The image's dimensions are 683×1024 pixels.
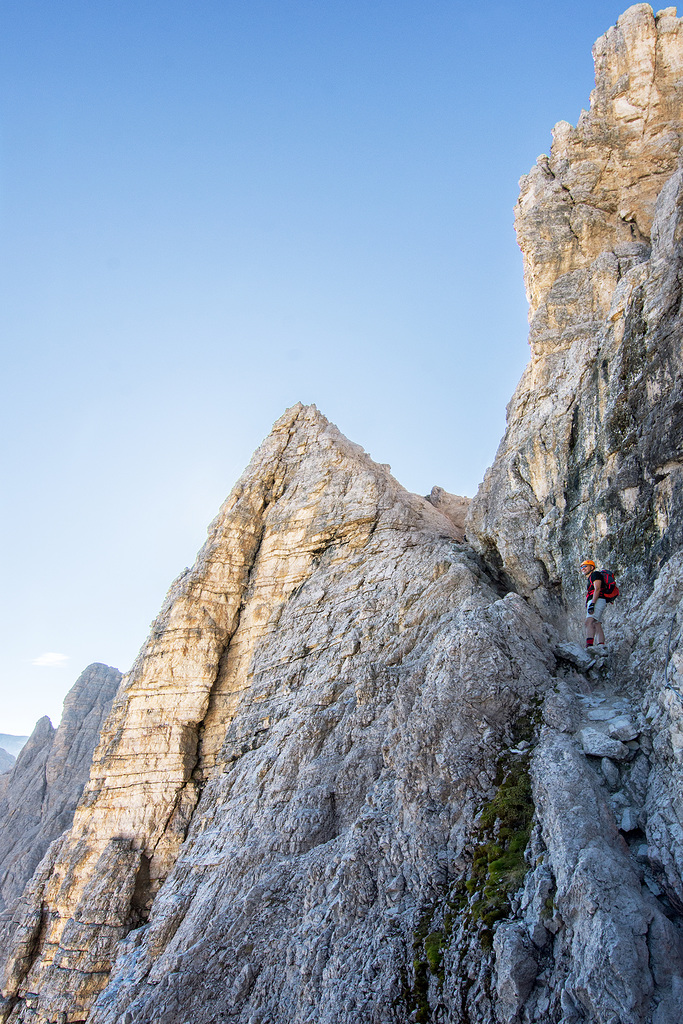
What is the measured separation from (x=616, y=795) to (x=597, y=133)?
27.1 metres

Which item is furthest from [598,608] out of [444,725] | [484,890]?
[484,890]

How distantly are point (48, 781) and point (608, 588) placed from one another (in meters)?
64.6

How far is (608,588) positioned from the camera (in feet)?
51.1

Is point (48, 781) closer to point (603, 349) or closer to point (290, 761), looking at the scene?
point (290, 761)

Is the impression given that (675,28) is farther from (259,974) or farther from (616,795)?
(259,974)

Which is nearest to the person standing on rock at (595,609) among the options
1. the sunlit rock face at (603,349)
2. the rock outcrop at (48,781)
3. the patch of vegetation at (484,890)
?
the sunlit rock face at (603,349)

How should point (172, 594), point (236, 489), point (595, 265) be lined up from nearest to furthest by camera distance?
1. point (595, 265)
2. point (172, 594)
3. point (236, 489)


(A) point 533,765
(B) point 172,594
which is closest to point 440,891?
(A) point 533,765

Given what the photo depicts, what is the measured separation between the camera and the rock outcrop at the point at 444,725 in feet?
33.6

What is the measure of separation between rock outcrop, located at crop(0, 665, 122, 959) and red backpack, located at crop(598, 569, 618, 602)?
179ft

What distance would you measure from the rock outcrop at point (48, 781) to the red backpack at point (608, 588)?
2143 inches

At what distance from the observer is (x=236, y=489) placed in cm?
3066

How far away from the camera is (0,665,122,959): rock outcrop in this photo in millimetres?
53781

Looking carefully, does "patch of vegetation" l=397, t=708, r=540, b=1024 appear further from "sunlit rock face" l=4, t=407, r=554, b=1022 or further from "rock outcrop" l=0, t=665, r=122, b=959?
"rock outcrop" l=0, t=665, r=122, b=959
